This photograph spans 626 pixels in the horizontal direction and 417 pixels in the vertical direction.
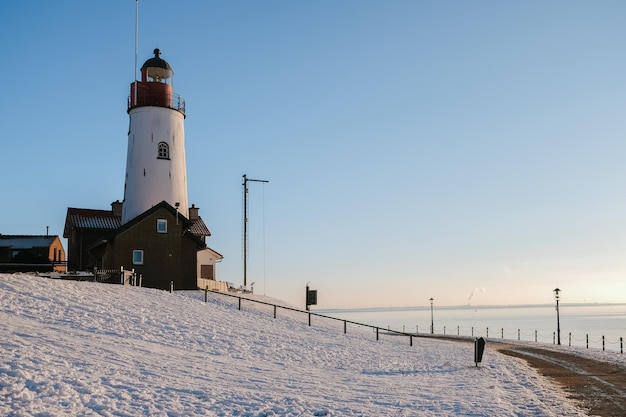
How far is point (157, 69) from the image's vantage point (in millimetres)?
45812

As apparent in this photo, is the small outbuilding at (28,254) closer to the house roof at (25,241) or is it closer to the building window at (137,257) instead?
the house roof at (25,241)

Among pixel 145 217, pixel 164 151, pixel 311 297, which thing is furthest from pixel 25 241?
pixel 311 297

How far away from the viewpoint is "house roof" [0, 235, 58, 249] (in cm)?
4412

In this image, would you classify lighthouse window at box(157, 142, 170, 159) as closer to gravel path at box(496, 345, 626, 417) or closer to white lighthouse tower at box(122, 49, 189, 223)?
white lighthouse tower at box(122, 49, 189, 223)

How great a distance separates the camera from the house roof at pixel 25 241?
4412cm

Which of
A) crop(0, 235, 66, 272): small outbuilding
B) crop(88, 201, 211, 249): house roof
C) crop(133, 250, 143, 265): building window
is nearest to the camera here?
crop(88, 201, 211, 249): house roof

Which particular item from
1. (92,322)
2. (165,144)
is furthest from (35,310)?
(165,144)

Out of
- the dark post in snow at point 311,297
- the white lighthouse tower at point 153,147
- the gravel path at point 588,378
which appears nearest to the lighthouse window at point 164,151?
the white lighthouse tower at point 153,147

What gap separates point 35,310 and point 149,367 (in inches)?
348

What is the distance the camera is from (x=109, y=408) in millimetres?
11984

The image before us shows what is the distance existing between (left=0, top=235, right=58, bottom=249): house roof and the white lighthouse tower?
6.28 metres

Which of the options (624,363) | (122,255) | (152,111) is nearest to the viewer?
(624,363)

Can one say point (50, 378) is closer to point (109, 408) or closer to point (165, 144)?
point (109, 408)

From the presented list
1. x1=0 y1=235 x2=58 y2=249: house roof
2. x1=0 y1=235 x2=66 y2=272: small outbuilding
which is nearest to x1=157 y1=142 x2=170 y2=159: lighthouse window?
x1=0 y1=235 x2=66 y2=272: small outbuilding
